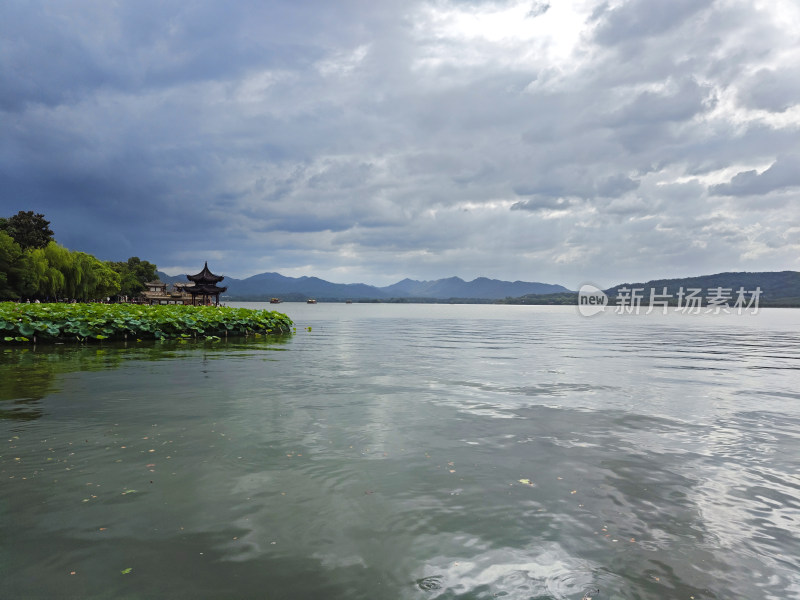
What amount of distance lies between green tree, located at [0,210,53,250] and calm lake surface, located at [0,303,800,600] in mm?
87142

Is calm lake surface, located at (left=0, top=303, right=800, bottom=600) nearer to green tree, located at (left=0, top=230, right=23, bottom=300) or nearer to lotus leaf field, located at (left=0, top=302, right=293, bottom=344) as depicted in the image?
lotus leaf field, located at (left=0, top=302, right=293, bottom=344)

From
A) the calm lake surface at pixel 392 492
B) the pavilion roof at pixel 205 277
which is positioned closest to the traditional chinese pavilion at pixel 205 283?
the pavilion roof at pixel 205 277

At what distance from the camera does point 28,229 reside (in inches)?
3332

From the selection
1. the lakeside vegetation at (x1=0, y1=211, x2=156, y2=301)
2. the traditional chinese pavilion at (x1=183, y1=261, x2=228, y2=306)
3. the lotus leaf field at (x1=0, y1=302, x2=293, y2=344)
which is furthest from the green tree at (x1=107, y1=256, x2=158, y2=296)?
the lotus leaf field at (x1=0, y1=302, x2=293, y2=344)

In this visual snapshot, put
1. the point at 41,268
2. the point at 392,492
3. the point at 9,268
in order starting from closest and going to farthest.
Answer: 1. the point at 392,492
2. the point at 9,268
3. the point at 41,268

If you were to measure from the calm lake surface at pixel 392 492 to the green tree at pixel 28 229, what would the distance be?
87.1 meters

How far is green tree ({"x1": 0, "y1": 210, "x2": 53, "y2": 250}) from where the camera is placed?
82688 millimetres

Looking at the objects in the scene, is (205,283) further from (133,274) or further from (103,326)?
(103,326)

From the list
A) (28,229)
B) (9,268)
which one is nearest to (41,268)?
(9,268)

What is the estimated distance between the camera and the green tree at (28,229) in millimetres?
82688

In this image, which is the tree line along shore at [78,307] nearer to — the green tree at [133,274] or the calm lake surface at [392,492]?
the green tree at [133,274]

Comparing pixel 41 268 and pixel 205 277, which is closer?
pixel 41 268

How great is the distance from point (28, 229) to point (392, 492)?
101 meters

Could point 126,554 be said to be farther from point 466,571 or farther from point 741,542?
point 741,542
